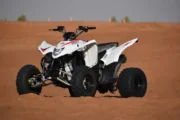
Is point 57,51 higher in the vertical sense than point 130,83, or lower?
higher

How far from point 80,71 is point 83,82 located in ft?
0.81

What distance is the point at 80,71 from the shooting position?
45.0 feet

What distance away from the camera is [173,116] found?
11.0 metres

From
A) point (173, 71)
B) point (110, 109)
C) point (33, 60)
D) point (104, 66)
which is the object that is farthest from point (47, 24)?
point (110, 109)

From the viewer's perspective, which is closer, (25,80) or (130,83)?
(25,80)

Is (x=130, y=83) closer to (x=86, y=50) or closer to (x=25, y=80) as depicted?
(x=86, y=50)

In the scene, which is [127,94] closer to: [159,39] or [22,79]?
[22,79]

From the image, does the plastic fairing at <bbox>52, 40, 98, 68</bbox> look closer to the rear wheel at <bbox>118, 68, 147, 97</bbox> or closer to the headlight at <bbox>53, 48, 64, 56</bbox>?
the headlight at <bbox>53, 48, 64, 56</bbox>

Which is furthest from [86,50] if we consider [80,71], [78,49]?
[80,71]

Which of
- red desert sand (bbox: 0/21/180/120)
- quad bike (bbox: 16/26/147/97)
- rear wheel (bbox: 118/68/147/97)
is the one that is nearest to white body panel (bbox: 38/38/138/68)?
quad bike (bbox: 16/26/147/97)

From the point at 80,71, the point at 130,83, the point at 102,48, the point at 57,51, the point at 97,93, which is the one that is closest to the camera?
the point at 80,71

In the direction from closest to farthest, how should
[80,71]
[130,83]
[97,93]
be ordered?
[80,71], [130,83], [97,93]

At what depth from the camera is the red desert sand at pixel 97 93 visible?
11.6 m

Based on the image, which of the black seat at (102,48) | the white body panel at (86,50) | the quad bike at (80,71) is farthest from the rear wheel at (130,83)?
the black seat at (102,48)
